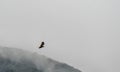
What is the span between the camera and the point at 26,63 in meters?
1.17

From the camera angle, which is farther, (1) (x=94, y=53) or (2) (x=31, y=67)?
(1) (x=94, y=53)

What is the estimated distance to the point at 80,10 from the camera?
1.32 meters

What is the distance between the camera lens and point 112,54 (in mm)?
1336

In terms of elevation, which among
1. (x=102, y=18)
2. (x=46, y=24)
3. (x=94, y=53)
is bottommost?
(x=94, y=53)

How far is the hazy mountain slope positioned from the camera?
1134mm

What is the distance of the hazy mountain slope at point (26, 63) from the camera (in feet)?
3.72

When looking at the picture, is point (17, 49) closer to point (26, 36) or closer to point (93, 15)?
point (26, 36)

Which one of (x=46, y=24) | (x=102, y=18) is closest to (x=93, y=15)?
(x=102, y=18)

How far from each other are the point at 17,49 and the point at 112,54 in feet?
1.84

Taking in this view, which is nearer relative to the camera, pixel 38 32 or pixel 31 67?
pixel 31 67

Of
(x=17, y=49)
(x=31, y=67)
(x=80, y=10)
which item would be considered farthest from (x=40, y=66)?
(x=80, y=10)

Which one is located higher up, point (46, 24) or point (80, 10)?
point (80, 10)

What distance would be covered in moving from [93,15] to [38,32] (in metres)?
0.34

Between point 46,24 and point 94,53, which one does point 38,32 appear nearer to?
point 46,24
